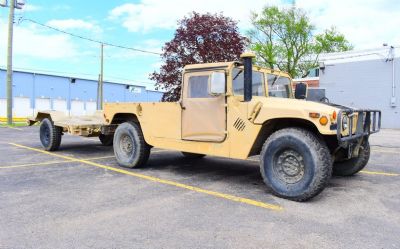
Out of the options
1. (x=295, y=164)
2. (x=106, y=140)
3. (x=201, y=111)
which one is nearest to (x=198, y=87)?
(x=201, y=111)

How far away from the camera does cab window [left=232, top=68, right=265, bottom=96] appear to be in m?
6.04

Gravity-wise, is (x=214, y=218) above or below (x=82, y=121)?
below

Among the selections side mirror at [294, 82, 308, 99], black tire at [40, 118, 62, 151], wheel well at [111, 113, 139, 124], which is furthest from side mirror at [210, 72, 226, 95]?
black tire at [40, 118, 62, 151]

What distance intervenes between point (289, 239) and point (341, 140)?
1.73 m

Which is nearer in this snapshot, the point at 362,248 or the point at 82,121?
the point at 362,248

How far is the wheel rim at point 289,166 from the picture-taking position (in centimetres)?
517

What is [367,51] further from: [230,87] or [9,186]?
[9,186]

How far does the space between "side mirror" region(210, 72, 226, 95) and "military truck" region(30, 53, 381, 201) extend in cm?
2

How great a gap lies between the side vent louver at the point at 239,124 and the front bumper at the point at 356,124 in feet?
4.78

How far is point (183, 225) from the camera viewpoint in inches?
163

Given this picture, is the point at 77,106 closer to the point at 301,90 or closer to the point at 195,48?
the point at 195,48

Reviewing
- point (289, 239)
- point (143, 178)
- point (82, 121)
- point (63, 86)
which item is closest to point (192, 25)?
point (82, 121)

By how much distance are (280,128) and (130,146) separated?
3485 millimetres

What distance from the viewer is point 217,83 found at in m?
5.71
